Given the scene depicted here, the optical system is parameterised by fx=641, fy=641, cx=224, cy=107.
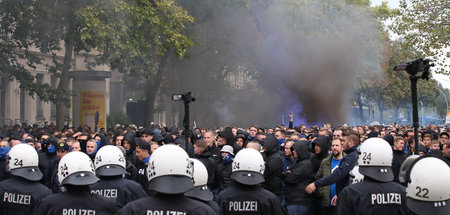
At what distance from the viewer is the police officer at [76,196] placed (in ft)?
14.2

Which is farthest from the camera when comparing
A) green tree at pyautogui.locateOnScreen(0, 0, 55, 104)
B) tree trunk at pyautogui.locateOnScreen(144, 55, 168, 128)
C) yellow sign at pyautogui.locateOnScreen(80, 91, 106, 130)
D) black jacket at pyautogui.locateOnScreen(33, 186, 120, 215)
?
tree trunk at pyautogui.locateOnScreen(144, 55, 168, 128)

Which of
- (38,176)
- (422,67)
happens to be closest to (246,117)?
(422,67)

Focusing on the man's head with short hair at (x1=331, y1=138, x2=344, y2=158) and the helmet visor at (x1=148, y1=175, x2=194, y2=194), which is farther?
the man's head with short hair at (x1=331, y1=138, x2=344, y2=158)

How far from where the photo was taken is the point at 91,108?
947 inches

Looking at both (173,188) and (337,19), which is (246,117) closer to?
(337,19)

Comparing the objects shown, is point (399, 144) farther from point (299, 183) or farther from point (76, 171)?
point (76, 171)

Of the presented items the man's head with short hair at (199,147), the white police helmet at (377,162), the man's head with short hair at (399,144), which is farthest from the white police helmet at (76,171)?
the man's head with short hair at (399,144)

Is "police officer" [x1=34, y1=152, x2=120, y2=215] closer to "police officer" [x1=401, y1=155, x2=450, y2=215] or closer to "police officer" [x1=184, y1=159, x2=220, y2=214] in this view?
"police officer" [x1=184, y1=159, x2=220, y2=214]

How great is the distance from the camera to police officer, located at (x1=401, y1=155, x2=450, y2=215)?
3.67 meters

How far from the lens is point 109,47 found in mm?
21094

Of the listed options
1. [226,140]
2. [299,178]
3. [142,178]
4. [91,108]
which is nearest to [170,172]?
[142,178]

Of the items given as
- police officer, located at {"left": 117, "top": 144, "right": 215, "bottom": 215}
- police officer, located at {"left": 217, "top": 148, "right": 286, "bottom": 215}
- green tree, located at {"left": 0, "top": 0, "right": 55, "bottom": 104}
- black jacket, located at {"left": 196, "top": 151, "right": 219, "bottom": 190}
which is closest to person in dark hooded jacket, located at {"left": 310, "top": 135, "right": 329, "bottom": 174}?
black jacket, located at {"left": 196, "top": 151, "right": 219, "bottom": 190}

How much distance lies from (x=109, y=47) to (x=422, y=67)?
1437 cm

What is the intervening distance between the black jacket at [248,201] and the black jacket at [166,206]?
1.72m
